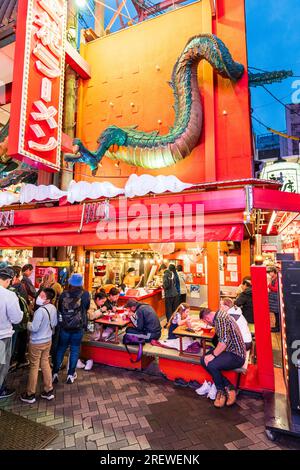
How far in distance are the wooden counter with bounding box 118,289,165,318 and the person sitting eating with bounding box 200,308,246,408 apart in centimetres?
502

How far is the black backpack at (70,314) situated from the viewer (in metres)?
5.14

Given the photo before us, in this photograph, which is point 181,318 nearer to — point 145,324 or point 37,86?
point 145,324

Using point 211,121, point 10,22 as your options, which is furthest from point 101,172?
point 10,22

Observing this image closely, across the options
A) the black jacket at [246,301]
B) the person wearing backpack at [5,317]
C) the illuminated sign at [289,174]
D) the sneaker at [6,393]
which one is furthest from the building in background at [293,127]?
the sneaker at [6,393]

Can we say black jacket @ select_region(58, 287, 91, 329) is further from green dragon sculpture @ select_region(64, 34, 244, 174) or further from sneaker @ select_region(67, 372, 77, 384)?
green dragon sculpture @ select_region(64, 34, 244, 174)

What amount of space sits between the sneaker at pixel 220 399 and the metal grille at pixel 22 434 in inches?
107

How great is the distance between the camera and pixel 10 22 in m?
7.95

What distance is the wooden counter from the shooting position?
31.7ft

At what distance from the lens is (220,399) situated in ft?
14.6

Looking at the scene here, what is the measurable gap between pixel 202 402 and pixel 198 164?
21.6 ft

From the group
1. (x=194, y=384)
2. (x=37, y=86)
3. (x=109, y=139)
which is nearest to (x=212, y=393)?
(x=194, y=384)

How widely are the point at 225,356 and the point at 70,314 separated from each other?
3178 mm

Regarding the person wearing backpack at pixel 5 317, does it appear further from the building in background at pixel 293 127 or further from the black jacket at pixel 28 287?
the building in background at pixel 293 127

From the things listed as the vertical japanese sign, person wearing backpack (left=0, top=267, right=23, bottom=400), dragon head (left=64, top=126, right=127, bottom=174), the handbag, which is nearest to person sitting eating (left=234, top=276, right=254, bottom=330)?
the handbag
